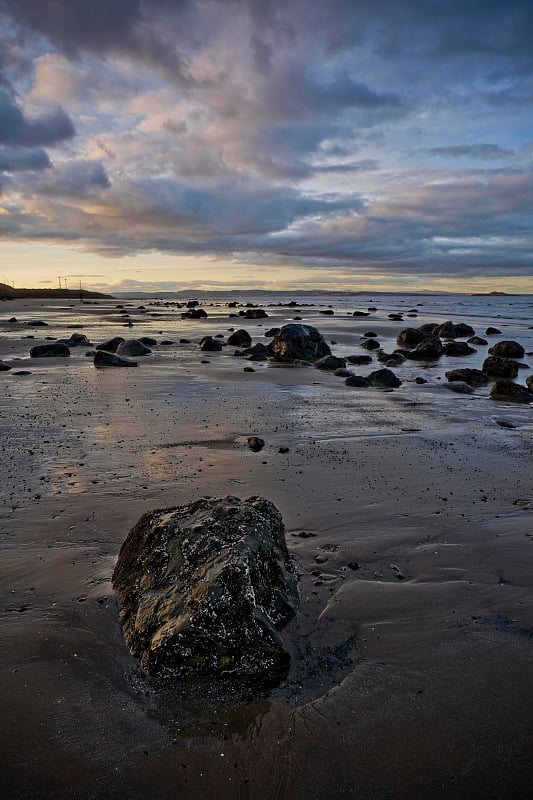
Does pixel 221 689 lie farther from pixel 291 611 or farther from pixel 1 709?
pixel 1 709

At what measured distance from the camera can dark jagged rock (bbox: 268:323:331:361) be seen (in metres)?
21.2

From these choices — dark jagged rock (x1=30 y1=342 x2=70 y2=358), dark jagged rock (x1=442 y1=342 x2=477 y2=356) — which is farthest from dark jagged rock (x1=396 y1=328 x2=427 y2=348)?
dark jagged rock (x1=30 y1=342 x2=70 y2=358)

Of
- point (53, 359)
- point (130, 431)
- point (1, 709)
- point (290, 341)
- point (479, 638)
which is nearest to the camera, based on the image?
point (1, 709)

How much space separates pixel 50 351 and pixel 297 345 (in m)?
9.43

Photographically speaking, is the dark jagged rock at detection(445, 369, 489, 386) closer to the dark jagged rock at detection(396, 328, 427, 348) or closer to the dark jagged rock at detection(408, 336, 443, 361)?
the dark jagged rock at detection(408, 336, 443, 361)

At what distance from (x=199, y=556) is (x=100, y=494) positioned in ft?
9.04

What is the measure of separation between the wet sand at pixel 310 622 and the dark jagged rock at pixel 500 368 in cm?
925

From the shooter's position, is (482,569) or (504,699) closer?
(504,699)

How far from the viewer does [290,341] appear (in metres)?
21.5

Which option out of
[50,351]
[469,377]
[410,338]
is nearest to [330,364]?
[469,377]

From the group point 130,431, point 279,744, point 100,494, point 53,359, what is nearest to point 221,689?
point 279,744

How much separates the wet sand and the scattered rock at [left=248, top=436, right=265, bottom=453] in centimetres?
11

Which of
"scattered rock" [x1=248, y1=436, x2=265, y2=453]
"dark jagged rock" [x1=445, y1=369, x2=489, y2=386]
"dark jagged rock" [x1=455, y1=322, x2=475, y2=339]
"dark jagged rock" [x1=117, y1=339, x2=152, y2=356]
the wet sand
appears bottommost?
the wet sand

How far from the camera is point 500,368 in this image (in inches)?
699
